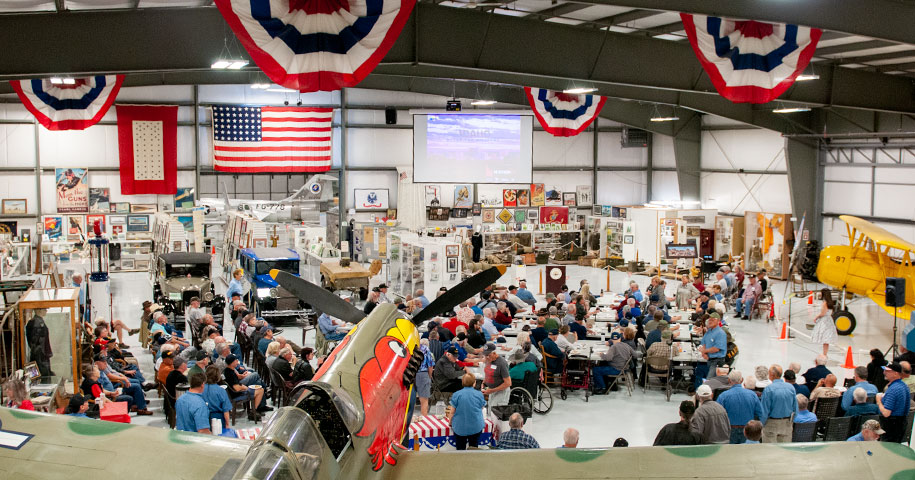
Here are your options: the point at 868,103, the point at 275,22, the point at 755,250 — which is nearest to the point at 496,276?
the point at 275,22

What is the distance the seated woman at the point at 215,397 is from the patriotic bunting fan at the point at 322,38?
130 inches

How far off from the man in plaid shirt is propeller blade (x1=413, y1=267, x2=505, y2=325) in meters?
1.29

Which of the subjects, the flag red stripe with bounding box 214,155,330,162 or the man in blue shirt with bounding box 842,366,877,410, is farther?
the flag red stripe with bounding box 214,155,330,162

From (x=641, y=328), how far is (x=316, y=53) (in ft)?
26.3

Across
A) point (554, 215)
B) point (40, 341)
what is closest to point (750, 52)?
point (40, 341)

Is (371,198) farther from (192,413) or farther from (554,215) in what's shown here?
(192,413)

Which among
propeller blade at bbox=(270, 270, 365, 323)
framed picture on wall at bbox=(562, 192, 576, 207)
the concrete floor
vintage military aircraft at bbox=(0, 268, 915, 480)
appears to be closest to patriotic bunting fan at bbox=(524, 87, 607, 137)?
the concrete floor

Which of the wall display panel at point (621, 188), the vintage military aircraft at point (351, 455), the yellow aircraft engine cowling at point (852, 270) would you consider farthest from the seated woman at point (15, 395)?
the wall display panel at point (621, 188)

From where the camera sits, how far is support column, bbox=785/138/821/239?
79.6 ft

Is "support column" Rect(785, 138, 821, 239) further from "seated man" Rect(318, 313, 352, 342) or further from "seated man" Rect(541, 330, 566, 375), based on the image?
"seated man" Rect(318, 313, 352, 342)

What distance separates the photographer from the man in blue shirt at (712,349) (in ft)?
38.9

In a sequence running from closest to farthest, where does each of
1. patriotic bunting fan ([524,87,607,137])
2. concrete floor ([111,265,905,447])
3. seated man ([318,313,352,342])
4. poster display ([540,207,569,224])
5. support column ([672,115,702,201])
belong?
concrete floor ([111,265,905,447]) < seated man ([318,313,352,342]) < patriotic bunting fan ([524,87,607,137]) < support column ([672,115,702,201]) < poster display ([540,207,569,224])

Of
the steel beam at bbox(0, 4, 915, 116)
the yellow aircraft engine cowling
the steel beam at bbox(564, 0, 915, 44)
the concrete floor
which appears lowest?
the concrete floor

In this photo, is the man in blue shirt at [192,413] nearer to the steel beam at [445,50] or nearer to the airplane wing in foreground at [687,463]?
the airplane wing in foreground at [687,463]
